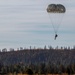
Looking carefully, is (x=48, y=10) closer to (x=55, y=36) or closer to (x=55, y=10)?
(x=55, y=10)

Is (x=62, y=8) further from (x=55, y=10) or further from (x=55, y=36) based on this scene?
(x=55, y=36)

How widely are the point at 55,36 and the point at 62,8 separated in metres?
7.59

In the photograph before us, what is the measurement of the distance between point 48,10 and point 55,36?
8593 mm

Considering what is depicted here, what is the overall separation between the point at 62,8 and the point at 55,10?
1527 mm

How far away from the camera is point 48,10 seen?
86750 millimetres

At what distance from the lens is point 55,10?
85.9 m

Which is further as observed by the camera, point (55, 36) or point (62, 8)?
point (62, 8)

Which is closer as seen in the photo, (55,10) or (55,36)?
(55,36)

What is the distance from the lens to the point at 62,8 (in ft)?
279

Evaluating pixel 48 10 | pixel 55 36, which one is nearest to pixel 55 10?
pixel 48 10

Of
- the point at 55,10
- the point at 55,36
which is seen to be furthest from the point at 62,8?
the point at 55,36
